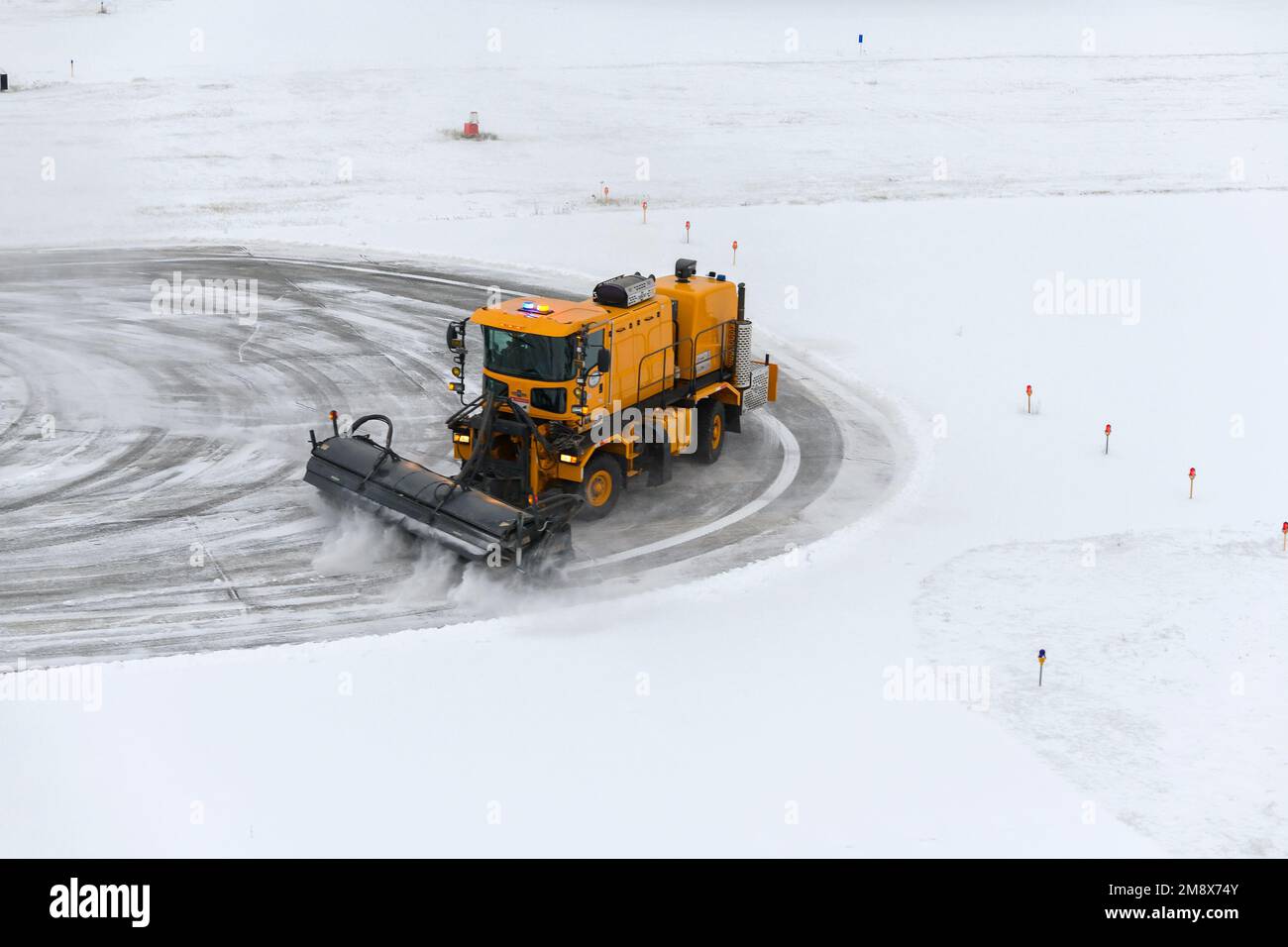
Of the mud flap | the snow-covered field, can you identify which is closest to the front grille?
the mud flap

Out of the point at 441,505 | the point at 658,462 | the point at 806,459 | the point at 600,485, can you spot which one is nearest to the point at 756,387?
the point at 806,459

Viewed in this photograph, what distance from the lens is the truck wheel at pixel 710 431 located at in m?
21.7

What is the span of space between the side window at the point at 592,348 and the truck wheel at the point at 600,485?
1276 mm

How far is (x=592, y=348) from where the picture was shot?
19078mm

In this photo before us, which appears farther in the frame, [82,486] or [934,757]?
[82,486]

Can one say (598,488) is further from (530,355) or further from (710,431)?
(710,431)

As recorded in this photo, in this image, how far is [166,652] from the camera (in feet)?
51.8

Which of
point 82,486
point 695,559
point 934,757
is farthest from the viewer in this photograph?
point 82,486

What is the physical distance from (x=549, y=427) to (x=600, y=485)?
1.19m

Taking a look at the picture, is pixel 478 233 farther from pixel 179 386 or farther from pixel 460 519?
pixel 460 519

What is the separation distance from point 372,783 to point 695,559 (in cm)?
658

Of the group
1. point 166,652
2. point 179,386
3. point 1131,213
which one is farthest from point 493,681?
point 1131,213

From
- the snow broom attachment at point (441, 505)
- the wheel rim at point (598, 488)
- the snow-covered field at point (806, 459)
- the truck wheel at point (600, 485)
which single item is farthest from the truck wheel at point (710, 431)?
the snow broom attachment at point (441, 505)

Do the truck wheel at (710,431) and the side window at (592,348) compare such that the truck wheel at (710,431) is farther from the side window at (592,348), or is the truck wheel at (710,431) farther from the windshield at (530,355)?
the windshield at (530,355)
